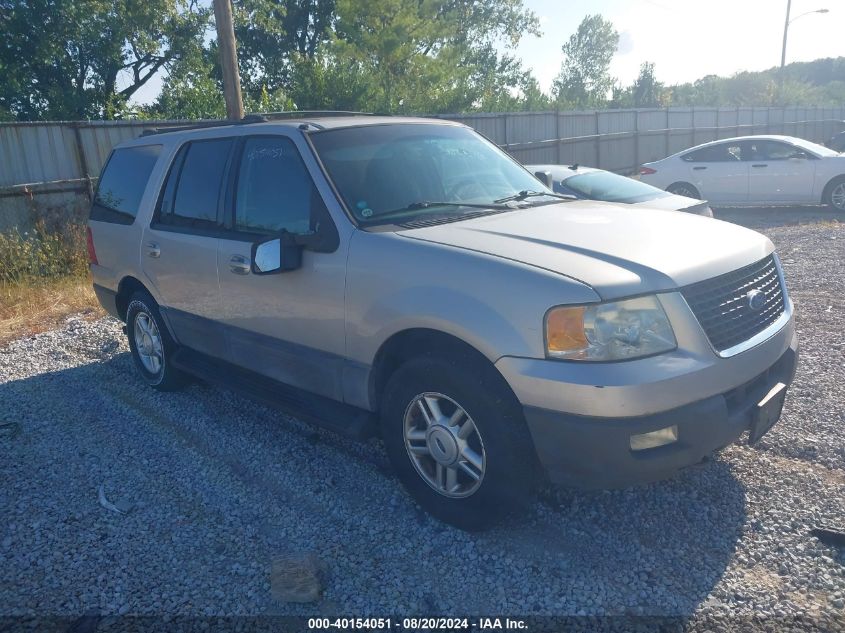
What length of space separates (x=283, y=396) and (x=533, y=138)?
53.4 ft

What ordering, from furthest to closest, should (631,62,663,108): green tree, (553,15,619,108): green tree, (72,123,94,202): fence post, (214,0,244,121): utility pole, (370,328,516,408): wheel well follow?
(553,15,619,108): green tree
(631,62,663,108): green tree
(72,123,94,202): fence post
(214,0,244,121): utility pole
(370,328,516,408): wheel well

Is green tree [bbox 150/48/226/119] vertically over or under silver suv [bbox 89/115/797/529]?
over

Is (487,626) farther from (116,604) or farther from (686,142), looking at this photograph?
(686,142)

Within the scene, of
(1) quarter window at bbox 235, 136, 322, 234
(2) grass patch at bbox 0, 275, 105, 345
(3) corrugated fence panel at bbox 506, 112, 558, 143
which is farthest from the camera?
(3) corrugated fence panel at bbox 506, 112, 558, 143

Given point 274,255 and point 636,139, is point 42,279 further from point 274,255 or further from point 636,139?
point 636,139

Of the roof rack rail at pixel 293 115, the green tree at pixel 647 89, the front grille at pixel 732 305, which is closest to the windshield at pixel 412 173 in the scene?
the roof rack rail at pixel 293 115

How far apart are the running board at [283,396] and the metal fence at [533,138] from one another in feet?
22.1

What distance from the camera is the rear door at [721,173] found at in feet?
45.8

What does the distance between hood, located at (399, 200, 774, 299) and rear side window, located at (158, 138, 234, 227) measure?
1716mm

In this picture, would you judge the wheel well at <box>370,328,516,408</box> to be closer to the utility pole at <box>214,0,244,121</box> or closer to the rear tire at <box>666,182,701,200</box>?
the utility pole at <box>214,0,244,121</box>

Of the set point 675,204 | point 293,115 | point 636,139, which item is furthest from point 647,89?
point 293,115

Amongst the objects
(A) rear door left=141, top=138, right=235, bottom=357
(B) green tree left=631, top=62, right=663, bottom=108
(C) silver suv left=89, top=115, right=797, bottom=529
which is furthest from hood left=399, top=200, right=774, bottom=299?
(B) green tree left=631, top=62, right=663, bottom=108

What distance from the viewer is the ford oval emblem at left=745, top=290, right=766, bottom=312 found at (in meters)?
3.35

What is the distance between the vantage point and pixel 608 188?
9398 mm
